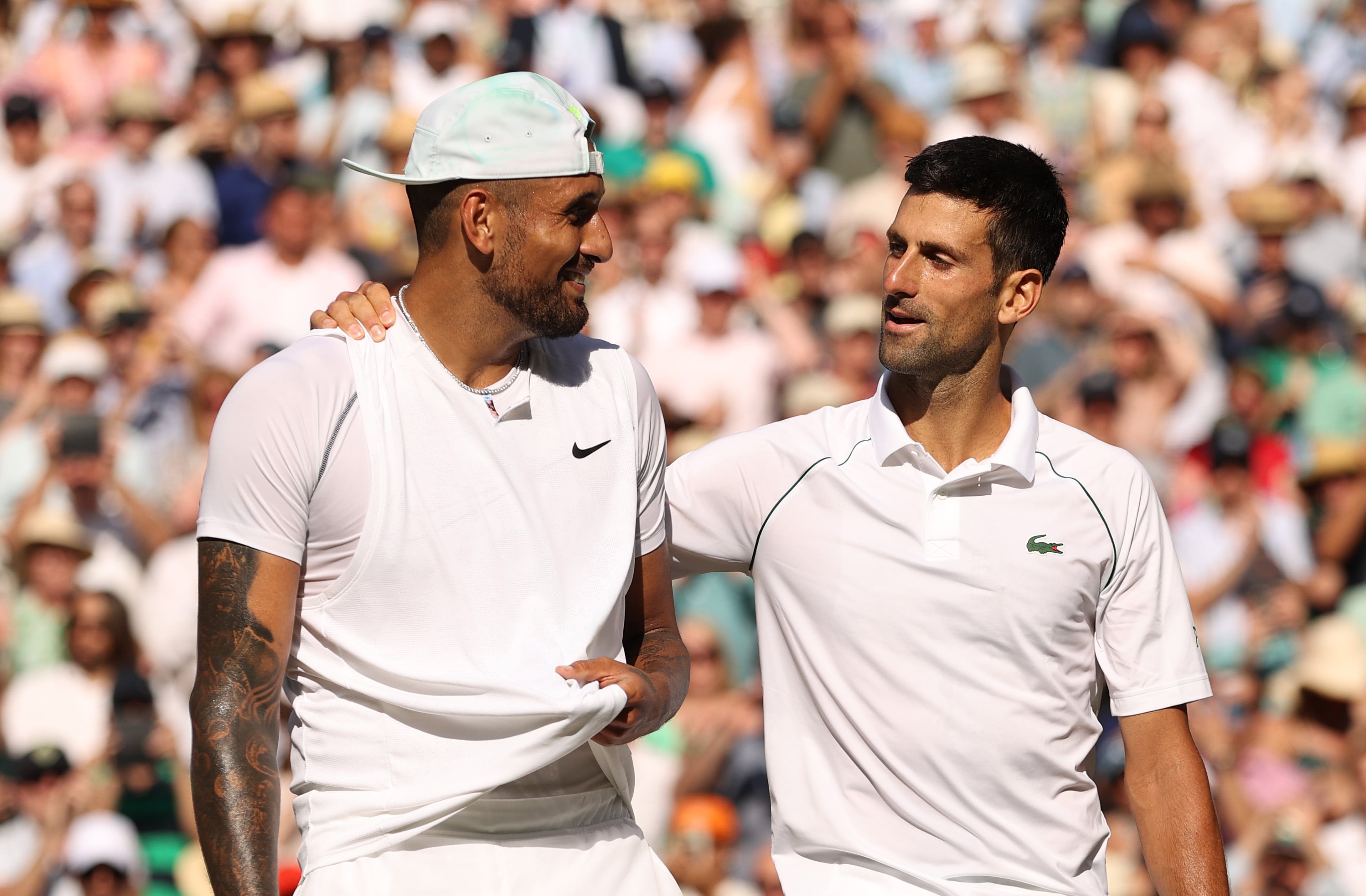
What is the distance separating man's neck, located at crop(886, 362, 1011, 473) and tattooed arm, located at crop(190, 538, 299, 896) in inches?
57.6

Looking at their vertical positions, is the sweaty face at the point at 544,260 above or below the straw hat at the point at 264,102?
Answer: below

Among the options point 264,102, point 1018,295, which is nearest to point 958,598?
point 1018,295

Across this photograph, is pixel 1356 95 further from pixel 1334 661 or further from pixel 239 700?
pixel 239 700

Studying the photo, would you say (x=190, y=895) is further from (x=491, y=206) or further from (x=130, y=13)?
(x=130, y=13)

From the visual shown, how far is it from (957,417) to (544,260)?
1043 millimetres

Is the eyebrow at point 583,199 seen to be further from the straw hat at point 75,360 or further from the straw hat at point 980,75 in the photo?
the straw hat at point 980,75

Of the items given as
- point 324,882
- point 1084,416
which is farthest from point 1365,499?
point 324,882

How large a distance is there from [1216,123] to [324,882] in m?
9.05

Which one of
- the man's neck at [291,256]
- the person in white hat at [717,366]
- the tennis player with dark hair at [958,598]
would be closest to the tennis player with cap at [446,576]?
the tennis player with dark hair at [958,598]

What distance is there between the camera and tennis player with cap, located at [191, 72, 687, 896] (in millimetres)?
3285

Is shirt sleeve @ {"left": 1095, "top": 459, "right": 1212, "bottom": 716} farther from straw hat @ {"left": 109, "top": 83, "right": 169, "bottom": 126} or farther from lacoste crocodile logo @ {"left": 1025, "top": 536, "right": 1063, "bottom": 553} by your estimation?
straw hat @ {"left": 109, "top": 83, "right": 169, "bottom": 126}

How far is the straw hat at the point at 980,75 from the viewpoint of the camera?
10.3 metres

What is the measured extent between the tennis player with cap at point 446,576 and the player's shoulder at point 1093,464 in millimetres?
977

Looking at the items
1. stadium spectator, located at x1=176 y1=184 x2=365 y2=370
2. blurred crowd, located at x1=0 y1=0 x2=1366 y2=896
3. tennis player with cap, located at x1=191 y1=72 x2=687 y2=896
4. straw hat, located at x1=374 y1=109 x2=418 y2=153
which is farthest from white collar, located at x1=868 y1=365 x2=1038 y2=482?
straw hat, located at x1=374 y1=109 x2=418 y2=153
